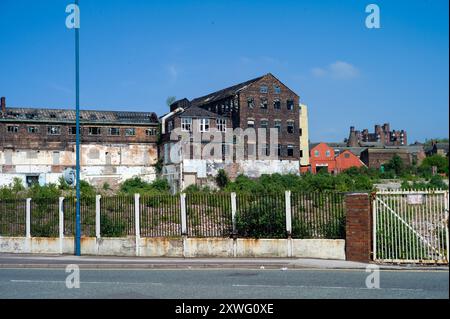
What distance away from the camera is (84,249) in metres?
21.4

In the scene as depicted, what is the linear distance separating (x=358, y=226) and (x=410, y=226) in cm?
157

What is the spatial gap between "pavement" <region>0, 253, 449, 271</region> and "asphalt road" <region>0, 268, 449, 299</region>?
21.3 inches

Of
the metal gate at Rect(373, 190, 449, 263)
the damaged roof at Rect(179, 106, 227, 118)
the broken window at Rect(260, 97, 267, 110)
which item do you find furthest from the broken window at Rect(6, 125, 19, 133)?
the metal gate at Rect(373, 190, 449, 263)

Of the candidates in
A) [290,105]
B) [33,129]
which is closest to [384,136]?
[290,105]

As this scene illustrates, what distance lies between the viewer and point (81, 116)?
221 feet

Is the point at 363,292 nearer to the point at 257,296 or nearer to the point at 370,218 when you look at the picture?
the point at 257,296

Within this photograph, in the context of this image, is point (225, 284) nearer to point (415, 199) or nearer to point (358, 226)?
point (358, 226)

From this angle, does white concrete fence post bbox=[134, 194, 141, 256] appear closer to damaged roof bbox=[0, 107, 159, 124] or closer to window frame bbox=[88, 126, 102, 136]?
damaged roof bbox=[0, 107, 159, 124]

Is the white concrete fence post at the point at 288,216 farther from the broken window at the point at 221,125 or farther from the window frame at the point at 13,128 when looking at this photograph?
the window frame at the point at 13,128

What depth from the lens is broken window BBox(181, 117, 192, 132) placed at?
207ft

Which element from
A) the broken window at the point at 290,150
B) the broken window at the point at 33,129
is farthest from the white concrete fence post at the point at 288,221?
the broken window at the point at 33,129

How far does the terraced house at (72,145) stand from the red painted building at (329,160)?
100ft

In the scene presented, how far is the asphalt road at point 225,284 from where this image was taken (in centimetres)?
1137
